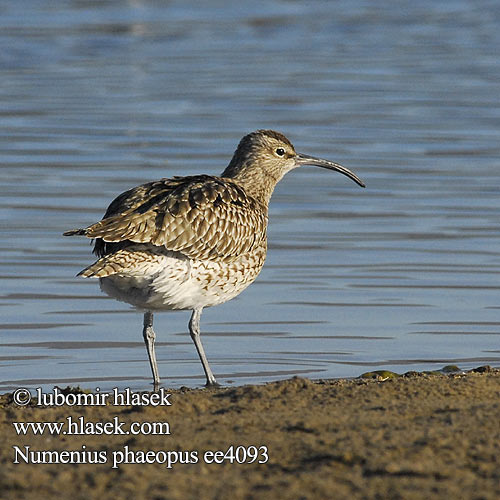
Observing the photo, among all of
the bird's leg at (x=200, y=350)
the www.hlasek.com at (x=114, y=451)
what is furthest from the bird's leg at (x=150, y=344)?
the www.hlasek.com at (x=114, y=451)

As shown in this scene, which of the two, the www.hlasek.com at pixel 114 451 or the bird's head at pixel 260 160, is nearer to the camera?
the www.hlasek.com at pixel 114 451

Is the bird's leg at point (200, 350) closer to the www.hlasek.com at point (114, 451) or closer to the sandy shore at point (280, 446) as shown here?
the www.hlasek.com at point (114, 451)

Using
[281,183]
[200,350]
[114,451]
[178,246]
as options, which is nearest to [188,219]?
[178,246]

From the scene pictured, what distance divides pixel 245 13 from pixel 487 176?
18.2 metres

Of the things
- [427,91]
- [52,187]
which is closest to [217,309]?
[52,187]

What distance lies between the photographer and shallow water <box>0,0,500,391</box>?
959cm

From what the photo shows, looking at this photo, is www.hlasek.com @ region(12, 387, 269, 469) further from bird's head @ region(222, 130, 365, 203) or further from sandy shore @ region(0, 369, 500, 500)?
bird's head @ region(222, 130, 365, 203)

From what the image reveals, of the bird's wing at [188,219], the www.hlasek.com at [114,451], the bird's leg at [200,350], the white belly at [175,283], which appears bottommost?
the www.hlasek.com at [114,451]

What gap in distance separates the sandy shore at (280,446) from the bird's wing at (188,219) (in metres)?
1.26

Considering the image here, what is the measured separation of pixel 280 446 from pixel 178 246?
2.61 m

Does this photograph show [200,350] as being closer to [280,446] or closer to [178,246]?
[178,246]

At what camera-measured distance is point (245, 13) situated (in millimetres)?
32500

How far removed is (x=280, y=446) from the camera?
593 centimetres

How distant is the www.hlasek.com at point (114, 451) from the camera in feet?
18.9
